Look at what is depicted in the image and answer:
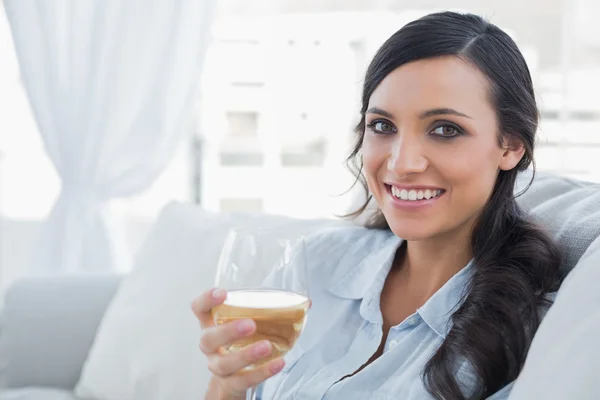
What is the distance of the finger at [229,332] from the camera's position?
101cm

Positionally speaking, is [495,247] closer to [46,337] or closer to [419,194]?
[419,194]

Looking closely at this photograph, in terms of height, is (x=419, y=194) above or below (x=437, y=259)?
above

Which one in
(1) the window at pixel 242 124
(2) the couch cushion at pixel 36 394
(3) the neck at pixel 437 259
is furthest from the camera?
(1) the window at pixel 242 124

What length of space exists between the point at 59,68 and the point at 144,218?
83cm

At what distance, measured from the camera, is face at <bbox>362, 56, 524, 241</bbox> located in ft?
4.59

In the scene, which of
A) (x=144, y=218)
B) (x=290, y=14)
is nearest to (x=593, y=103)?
(x=290, y=14)

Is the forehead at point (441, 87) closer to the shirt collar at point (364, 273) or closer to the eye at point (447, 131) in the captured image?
the eye at point (447, 131)

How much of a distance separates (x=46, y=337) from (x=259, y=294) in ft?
4.71

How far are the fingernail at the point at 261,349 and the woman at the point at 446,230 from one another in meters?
0.33

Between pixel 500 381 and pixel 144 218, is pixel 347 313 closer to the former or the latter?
pixel 500 381

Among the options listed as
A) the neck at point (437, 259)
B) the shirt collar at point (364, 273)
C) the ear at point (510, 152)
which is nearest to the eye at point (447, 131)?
the ear at point (510, 152)

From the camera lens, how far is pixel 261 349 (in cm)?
102

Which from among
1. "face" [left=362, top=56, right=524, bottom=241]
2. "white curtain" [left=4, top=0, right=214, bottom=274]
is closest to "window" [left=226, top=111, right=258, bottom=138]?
"white curtain" [left=4, top=0, right=214, bottom=274]

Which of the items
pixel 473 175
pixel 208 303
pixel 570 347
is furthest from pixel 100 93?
pixel 570 347
